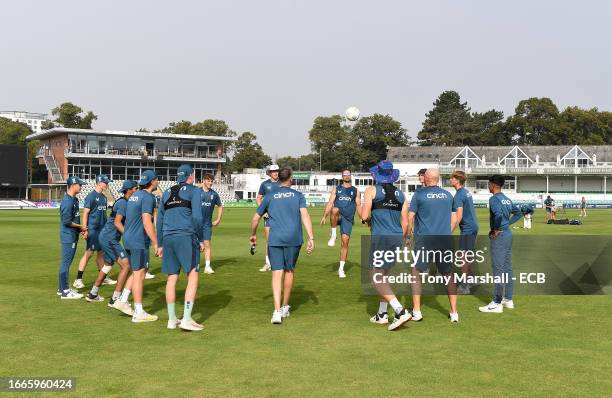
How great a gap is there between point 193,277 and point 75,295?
11.9ft

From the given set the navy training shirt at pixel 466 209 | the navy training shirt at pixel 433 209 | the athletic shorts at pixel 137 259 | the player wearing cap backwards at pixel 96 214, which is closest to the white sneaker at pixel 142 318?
the athletic shorts at pixel 137 259

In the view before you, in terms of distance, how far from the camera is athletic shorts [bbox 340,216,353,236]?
13.6 m

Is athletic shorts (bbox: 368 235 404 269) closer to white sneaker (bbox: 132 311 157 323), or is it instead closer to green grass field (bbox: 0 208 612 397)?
green grass field (bbox: 0 208 612 397)

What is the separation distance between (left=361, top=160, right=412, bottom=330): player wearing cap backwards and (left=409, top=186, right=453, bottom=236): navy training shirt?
0.77ft

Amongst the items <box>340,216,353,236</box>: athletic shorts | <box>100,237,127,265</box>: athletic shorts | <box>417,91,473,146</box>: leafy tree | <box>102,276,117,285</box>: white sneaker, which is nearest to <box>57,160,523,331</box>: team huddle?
<box>100,237,127,265</box>: athletic shorts

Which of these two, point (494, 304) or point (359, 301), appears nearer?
point (494, 304)

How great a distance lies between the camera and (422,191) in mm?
8844

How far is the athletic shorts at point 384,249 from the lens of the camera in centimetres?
854

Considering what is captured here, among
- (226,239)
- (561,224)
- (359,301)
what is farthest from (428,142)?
(359,301)

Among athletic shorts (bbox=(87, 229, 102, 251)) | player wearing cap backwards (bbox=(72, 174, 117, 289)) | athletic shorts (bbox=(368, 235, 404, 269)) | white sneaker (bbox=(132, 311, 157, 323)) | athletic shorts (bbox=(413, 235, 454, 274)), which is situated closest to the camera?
athletic shorts (bbox=(368, 235, 404, 269))

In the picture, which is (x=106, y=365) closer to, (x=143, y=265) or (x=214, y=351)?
(x=214, y=351)

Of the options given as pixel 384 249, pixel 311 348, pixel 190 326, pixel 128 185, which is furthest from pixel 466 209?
pixel 128 185

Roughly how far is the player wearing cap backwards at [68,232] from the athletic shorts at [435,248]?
6.30m

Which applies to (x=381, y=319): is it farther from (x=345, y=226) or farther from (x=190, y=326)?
(x=345, y=226)
